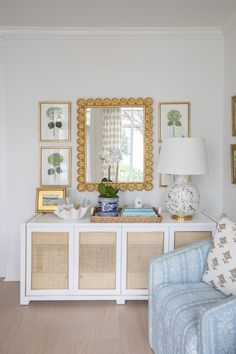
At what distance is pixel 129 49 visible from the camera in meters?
3.08

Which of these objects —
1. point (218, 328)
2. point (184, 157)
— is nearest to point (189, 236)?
point (184, 157)

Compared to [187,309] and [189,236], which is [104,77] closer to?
[189,236]

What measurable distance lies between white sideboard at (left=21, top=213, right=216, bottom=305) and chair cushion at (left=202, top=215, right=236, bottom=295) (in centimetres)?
65

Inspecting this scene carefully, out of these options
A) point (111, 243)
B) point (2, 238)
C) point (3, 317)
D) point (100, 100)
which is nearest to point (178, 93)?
point (100, 100)

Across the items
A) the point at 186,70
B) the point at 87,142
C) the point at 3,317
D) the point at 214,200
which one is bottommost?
the point at 3,317

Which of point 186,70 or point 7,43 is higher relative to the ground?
point 7,43

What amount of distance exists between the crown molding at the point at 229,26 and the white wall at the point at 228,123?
0.09 feet

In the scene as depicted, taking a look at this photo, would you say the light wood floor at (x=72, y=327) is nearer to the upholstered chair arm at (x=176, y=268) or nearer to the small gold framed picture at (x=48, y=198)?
the upholstered chair arm at (x=176, y=268)

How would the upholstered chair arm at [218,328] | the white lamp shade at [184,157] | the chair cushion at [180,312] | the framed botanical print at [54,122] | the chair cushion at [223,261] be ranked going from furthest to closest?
the framed botanical print at [54,122] < the white lamp shade at [184,157] < the chair cushion at [223,261] < the chair cushion at [180,312] < the upholstered chair arm at [218,328]

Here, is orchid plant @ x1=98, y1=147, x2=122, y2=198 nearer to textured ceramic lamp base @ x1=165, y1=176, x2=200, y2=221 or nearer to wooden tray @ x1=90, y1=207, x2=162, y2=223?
wooden tray @ x1=90, y1=207, x2=162, y2=223

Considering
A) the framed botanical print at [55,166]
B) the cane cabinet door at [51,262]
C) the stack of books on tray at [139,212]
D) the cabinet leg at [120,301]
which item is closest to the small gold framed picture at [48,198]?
the framed botanical print at [55,166]

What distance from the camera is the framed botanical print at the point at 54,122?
3086 millimetres

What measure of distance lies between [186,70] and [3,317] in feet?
8.49

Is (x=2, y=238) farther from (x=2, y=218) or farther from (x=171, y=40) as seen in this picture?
(x=171, y=40)
